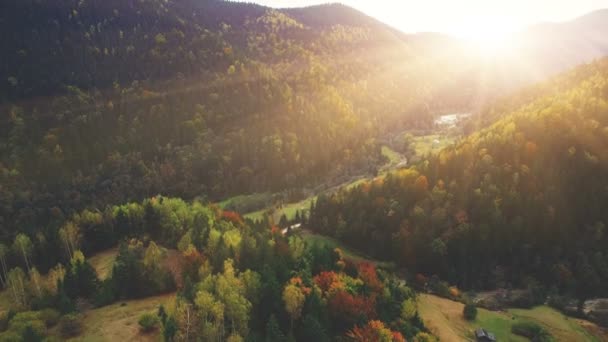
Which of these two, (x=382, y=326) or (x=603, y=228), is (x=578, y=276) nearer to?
(x=603, y=228)

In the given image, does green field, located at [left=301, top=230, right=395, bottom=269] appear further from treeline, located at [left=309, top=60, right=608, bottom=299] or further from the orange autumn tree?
the orange autumn tree

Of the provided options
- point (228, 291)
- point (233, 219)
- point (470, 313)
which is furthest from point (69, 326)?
point (470, 313)

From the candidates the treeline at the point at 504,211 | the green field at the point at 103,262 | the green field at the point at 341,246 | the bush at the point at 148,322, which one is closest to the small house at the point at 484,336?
the treeline at the point at 504,211

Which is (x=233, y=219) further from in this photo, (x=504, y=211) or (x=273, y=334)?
(x=504, y=211)

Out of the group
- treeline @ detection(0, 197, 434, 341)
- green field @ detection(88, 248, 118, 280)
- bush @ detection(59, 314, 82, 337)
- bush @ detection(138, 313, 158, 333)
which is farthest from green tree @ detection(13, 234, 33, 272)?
→ bush @ detection(138, 313, 158, 333)

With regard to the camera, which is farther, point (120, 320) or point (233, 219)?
Answer: point (233, 219)

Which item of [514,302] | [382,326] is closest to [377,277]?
[382,326]
